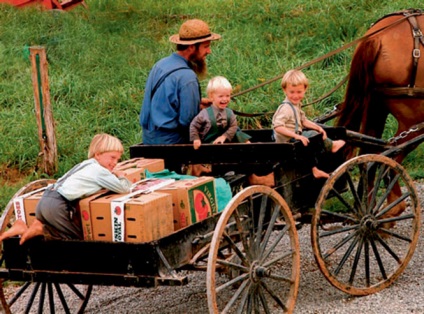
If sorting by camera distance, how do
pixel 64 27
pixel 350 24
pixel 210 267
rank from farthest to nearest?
pixel 64 27, pixel 350 24, pixel 210 267

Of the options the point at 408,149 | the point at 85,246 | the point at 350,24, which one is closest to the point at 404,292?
the point at 408,149

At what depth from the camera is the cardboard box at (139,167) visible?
224 inches

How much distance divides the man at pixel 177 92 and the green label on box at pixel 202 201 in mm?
970

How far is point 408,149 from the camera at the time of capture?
7.38 meters

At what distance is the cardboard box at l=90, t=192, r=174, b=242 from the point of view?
4.94m

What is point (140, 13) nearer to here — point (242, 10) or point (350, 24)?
point (242, 10)

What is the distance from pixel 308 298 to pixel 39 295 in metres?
2.14

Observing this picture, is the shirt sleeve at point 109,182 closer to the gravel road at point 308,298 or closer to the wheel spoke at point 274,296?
the wheel spoke at point 274,296

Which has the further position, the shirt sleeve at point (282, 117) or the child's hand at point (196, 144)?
the shirt sleeve at point (282, 117)

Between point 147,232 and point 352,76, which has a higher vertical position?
point 352,76

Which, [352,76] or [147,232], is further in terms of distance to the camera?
[352,76]

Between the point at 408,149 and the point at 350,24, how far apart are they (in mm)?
5572

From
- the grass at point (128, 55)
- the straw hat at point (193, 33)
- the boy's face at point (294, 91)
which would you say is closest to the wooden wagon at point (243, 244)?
the boy's face at point (294, 91)

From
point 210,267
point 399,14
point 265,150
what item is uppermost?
point 399,14
